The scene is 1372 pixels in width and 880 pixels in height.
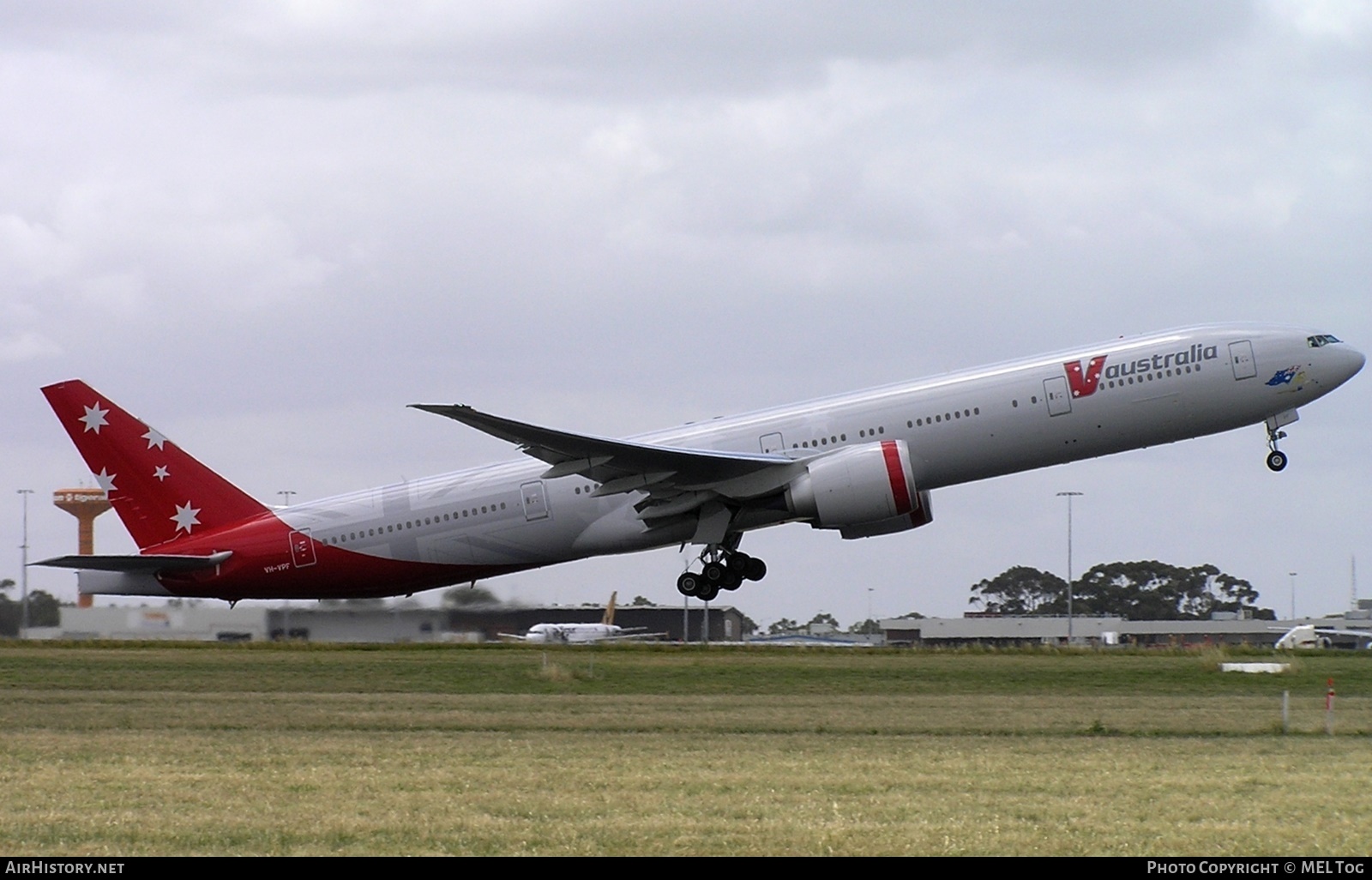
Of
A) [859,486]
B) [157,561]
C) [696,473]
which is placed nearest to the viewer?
[859,486]

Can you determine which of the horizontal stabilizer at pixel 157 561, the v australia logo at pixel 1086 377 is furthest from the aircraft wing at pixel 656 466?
the horizontal stabilizer at pixel 157 561

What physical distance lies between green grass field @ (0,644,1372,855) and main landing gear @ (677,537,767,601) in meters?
1.76

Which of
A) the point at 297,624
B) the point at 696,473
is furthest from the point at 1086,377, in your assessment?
the point at 297,624

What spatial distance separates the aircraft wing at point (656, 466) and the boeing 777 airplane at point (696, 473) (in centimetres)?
5

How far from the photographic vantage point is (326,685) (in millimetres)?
31094

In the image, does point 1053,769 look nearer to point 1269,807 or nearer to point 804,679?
point 1269,807

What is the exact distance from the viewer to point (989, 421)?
30.2 m

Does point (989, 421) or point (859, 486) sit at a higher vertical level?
point (989, 421)

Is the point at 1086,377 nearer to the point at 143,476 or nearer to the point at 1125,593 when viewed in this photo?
the point at 143,476

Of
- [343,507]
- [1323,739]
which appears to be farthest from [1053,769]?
[343,507]

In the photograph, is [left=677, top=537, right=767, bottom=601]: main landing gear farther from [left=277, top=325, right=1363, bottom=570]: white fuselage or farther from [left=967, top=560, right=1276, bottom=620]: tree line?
[left=967, top=560, right=1276, bottom=620]: tree line

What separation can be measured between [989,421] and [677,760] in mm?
13153

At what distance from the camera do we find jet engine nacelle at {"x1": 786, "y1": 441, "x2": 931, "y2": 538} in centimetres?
2998

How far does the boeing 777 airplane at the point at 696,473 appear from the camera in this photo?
29844 millimetres
